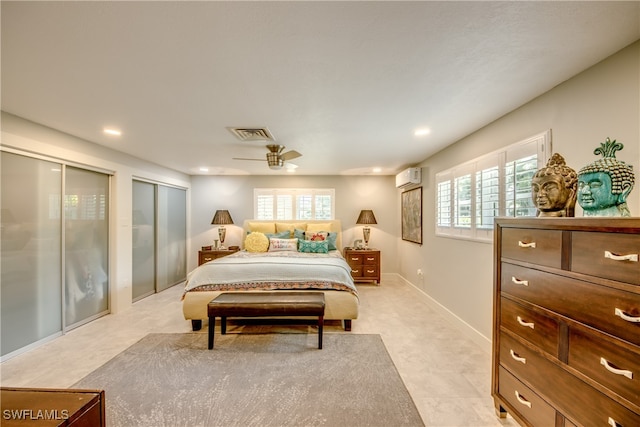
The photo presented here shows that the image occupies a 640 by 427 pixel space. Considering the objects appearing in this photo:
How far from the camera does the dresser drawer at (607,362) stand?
1015 millimetres

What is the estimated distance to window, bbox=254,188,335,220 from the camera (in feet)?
19.3

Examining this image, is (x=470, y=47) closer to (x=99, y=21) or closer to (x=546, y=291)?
(x=546, y=291)

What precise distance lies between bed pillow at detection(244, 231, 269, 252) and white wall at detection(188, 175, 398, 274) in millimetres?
1182

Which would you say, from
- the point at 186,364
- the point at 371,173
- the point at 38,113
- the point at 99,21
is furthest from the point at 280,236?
the point at 99,21

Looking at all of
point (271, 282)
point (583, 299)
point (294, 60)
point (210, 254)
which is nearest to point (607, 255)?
point (583, 299)

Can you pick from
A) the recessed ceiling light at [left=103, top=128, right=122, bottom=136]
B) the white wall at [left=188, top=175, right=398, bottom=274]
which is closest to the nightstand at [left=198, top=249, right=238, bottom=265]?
the white wall at [left=188, top=175, right=398, bottom=274]

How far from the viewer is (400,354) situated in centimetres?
262

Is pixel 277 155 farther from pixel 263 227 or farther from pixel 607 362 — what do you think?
pixel 607 362

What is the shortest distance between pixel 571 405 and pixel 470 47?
1925mm

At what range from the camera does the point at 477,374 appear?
2273mm

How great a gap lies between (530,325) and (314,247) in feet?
11.4

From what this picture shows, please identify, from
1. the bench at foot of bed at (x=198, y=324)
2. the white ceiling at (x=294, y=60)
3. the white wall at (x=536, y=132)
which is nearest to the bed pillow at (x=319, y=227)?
the white wall at (x=536, y=132)
